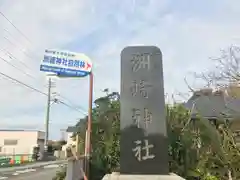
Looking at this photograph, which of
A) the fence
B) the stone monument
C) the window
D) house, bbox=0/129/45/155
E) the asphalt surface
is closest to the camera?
→ the stone monument

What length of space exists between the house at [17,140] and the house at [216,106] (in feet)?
99.9

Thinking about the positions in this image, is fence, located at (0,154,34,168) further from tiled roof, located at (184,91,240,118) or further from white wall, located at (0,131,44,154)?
tiled roof, located at (184,91,240,118)

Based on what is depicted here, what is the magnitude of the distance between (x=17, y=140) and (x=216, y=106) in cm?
3320

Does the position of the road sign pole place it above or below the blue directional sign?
below

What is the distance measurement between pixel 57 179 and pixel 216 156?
4.89 metres

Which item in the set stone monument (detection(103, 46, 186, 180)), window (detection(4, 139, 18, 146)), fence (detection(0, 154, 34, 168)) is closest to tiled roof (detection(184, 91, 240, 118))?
stone monument (detection(103, 46, 186, 180))

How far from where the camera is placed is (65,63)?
955 centimetres

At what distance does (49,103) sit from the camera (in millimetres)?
30641

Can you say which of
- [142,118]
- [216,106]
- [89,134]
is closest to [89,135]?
[89,134]

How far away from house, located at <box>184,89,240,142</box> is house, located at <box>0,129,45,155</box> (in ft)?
99.9

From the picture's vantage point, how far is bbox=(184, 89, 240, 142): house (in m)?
11.7

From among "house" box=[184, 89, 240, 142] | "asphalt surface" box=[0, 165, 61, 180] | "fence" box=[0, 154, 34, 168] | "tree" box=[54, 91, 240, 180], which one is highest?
"house" box=[184, 89, 240, 142]

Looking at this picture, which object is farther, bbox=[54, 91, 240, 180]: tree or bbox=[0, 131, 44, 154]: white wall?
bbox=[0, 131, 44, 154]: white wall

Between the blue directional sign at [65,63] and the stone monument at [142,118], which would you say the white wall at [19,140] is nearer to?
the blue directional sign at [65,63]
